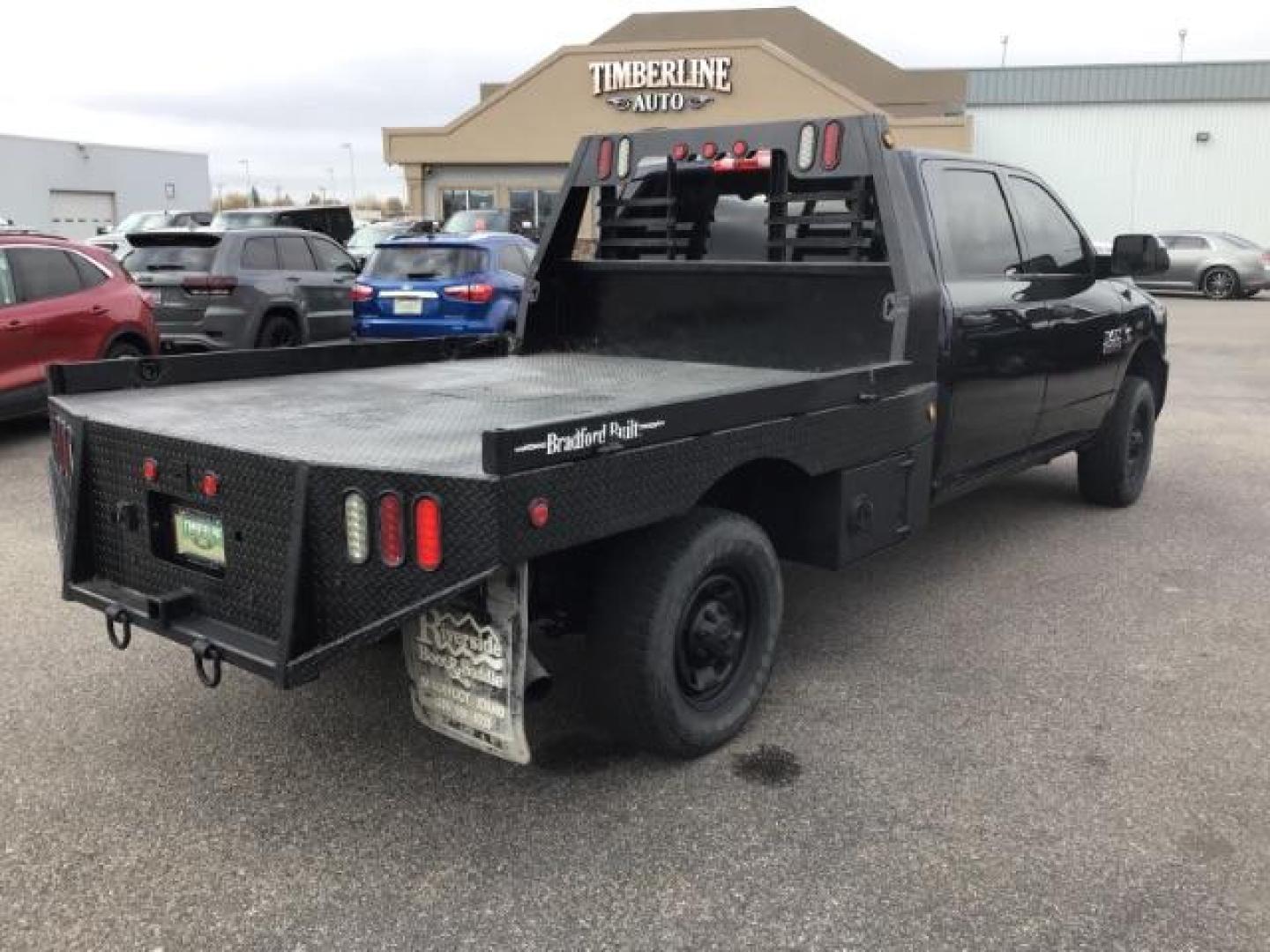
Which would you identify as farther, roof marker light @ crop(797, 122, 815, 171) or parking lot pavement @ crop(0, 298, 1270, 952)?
roof marker light @ crop(797, 122, 815, 171)

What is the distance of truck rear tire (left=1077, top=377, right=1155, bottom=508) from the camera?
6.74 metres

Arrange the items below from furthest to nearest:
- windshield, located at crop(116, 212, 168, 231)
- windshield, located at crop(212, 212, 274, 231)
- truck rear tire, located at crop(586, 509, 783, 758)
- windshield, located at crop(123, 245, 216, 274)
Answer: windshield, located at crop(116, 212, 168, 231) < windshield, located at crop(212, 212, 274, 231) < windshield, located at crop(123, 245, 216, 274) < truck rear tire, located at crop(586, 509, 783, 758)

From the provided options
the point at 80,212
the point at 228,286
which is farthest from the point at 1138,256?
the point at 80,212

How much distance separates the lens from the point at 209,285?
1120 cm

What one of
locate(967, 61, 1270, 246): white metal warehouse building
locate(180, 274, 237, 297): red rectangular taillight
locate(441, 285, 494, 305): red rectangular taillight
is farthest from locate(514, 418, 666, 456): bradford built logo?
locate(967, 61, 1270, 246): white metal warehouse building

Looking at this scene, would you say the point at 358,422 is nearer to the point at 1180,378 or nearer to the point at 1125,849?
the point at 1125,849

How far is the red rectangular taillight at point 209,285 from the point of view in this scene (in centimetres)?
1117

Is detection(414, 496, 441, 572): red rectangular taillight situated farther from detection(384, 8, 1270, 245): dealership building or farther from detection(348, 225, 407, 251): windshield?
detection(384, 8, 1270, 245): dealership building

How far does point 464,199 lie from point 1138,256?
32288mm

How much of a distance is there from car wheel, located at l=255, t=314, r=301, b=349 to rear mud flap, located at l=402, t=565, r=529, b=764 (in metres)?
9.15

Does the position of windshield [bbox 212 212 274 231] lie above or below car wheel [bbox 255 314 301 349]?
above

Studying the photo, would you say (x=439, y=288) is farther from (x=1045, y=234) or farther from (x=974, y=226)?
(x=974, y=226)

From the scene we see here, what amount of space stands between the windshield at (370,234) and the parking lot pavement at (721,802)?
17.8 m

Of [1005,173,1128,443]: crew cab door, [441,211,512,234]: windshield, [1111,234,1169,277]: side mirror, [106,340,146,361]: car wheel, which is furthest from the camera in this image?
[441,211,512,234]: windshield
